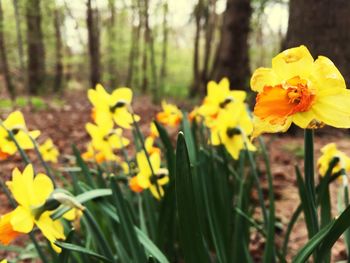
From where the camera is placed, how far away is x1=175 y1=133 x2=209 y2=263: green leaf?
33.4 inches

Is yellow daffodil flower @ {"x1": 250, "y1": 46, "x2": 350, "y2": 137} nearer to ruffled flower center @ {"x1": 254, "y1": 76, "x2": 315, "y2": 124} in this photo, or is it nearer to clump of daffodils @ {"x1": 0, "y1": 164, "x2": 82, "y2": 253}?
ruffled flower center @ {"x1": 254, "y1": 76, "x2": 315, "y2": 124}

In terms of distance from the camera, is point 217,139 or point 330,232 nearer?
point 330,232

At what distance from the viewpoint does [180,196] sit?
0.86 meters

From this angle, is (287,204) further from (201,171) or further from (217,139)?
(201,171)

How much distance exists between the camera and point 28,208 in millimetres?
1045

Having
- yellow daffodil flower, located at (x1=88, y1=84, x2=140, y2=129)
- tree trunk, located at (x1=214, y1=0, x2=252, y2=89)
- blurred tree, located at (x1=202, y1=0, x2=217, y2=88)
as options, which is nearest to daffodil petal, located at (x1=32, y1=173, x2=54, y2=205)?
yellow daffodil flower, located at (x1=88, y1=84, x2=140, y2=129)

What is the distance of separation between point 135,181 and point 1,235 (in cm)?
68

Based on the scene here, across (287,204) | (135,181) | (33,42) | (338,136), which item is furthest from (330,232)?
(33,42)

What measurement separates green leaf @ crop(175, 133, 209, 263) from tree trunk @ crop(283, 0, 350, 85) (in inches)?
52.5

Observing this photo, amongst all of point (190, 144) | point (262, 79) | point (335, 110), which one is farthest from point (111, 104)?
point (335, 110)

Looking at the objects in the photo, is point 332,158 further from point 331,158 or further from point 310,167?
point 310,167

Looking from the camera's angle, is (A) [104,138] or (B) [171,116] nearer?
(A) [104,138]

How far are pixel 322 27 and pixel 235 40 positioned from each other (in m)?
3.18

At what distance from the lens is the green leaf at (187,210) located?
849mm
